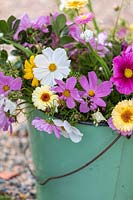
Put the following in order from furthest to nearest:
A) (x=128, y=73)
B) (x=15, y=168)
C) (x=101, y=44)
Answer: (x=15, y=168) → (x=101, y=44) → (x=128, y=73)

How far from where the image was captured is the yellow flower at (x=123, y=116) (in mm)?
1123

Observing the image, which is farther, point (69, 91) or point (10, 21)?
point (10, 21)

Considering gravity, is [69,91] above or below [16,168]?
above

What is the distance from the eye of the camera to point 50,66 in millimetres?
1160

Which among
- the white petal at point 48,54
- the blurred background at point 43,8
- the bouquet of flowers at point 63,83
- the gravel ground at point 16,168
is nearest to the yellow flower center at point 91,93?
the bouquet of flowers at point 63,83

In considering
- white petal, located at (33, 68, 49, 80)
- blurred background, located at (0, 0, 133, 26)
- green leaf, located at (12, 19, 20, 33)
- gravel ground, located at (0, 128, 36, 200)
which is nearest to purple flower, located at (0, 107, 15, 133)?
white petal, located at (33, 68, 49, 80)

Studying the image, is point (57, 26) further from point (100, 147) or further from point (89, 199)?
point (89, 199)

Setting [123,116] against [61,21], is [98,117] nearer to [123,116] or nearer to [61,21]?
[123,116]

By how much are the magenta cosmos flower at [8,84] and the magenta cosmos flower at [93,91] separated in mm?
129

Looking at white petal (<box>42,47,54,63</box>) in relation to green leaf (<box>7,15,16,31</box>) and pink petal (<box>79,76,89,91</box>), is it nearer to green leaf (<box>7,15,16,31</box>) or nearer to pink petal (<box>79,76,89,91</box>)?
pink petal (<box>79,76,89,91</box>)

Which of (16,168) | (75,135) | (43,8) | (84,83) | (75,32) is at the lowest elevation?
(16,168)

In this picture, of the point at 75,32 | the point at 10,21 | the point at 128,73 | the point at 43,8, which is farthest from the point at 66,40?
the point at 43,8

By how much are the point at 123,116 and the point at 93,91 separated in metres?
0.08

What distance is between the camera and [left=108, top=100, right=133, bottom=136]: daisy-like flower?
3.69 feet
